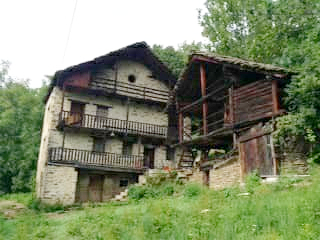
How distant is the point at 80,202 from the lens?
63.6 ft

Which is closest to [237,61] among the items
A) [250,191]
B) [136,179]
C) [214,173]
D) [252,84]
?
[252,84]

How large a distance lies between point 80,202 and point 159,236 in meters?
14.3

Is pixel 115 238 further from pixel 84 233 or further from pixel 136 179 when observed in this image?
pixel 136 179

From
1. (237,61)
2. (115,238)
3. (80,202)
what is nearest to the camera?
(115,238)

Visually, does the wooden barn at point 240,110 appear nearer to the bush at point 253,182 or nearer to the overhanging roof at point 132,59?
the bush at point 253,182

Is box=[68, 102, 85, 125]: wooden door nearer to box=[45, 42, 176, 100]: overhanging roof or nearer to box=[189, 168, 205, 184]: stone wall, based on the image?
box=[45, 42, 176, 100]: overhanging roof

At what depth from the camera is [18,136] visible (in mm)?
30750

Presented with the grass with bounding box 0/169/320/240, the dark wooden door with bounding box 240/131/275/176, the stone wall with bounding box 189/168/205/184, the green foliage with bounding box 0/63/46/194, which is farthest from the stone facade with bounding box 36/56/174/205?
the grass with bounding box 0/169/320/240

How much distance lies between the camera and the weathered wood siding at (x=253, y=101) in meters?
13.1

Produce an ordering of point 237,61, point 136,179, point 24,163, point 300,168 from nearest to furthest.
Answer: point 300,168 → point 237,61 → point 136,179 → point 24,163

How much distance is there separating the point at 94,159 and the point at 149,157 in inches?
170

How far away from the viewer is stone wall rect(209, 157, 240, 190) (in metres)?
13.3

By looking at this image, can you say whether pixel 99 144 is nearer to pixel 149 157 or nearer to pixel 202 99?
pixel 149 157

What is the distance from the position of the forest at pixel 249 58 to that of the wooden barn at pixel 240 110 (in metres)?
0.64
